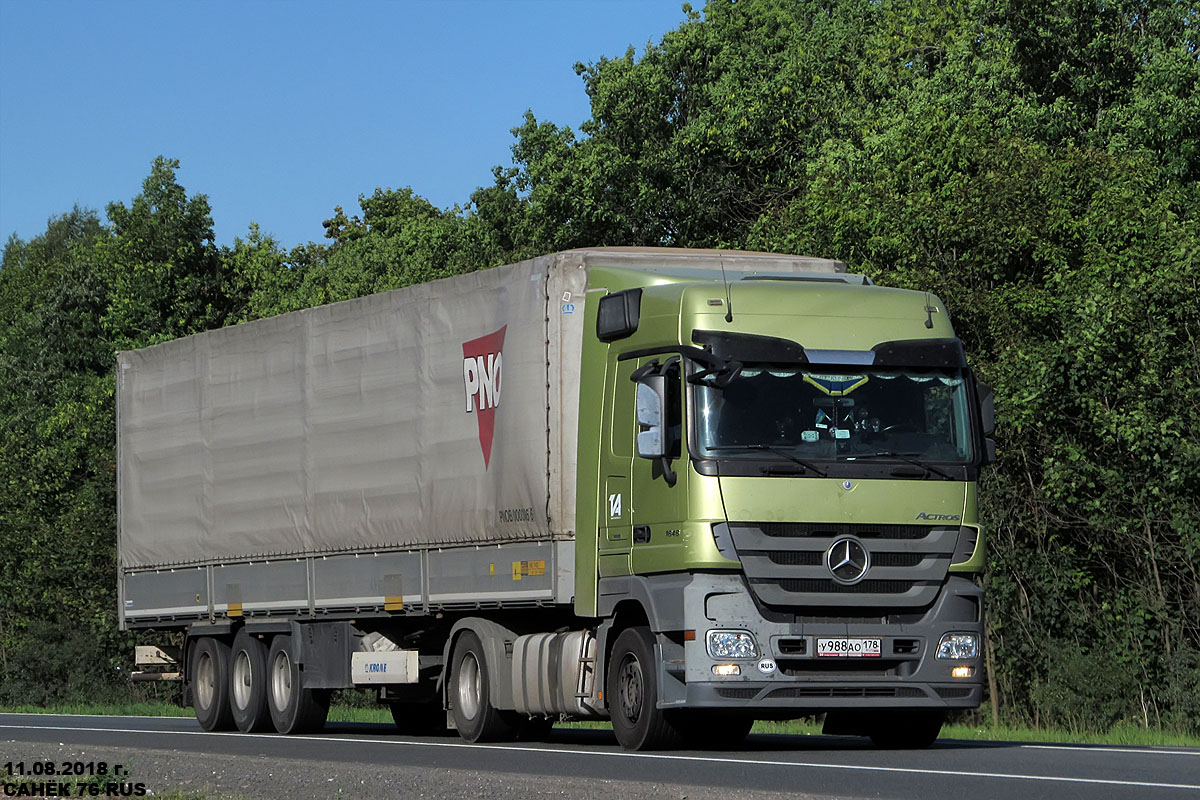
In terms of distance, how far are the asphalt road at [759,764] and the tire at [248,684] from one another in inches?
72.3

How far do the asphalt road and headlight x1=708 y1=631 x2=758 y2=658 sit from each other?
756 mm

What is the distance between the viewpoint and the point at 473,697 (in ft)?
61.0

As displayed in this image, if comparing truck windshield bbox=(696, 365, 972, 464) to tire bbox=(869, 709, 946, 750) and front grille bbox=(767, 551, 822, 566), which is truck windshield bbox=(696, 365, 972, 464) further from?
tire bbox=(869, 709, 946, 750)

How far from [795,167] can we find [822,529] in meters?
28.6

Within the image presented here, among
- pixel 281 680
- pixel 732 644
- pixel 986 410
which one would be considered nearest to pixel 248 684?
pixel 281 680

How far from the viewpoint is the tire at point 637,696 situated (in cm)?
1534

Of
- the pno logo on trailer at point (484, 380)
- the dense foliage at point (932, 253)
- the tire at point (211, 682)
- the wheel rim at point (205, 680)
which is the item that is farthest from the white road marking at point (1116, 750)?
the wheel rim at point (205, 680)

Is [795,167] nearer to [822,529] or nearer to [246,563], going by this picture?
[246,563]

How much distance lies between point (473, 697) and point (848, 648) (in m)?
4.90

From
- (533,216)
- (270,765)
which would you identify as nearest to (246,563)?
(270,765)

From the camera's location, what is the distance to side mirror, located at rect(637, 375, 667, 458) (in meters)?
15.1

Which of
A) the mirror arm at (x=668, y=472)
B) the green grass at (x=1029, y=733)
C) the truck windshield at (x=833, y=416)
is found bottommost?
the green grass at (x=1029, y=733)

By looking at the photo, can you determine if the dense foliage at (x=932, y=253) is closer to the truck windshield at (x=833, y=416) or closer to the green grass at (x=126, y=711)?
the green grass at (x=126, y=711)

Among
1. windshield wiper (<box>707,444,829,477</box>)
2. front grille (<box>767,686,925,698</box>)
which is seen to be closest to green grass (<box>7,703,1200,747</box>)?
front grille (<box>767,686,925,698</box>)
